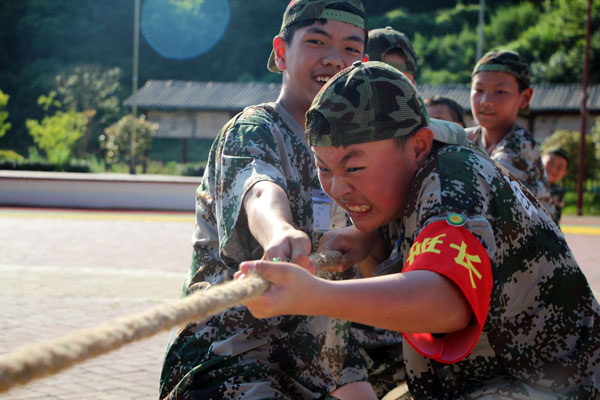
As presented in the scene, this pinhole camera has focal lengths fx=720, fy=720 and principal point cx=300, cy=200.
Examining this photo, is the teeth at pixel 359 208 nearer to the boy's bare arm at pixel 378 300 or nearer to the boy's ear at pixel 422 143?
the boy's ear at pixel 422 143

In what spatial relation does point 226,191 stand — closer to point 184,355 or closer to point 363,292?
point 184,355

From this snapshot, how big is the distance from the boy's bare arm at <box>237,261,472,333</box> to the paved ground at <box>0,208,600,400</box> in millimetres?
2925

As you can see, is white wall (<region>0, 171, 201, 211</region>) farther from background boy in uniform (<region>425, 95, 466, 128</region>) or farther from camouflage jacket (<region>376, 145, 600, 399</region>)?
camouflage jacket (<region>376, 145, 600, 399</region>)

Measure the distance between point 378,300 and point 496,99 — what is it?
9.83 feet

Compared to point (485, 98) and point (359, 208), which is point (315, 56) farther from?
point (485, 98)

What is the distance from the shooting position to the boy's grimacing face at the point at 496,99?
4133mm

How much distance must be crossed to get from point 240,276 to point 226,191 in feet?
2.10

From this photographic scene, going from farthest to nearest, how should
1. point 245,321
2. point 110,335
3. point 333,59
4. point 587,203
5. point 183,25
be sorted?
point 183,25
point 587,203
point 333,59
point 245,321
point 110,335

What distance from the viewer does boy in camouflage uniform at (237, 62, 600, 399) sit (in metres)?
1.58

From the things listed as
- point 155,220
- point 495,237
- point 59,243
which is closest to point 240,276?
point 495,237

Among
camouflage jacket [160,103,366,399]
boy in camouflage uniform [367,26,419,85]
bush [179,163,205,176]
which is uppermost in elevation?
boy in camouflage uniform [367,26,419,85]

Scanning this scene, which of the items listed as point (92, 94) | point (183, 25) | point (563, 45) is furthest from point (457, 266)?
point (183, 25)

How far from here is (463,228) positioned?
150 centimetres

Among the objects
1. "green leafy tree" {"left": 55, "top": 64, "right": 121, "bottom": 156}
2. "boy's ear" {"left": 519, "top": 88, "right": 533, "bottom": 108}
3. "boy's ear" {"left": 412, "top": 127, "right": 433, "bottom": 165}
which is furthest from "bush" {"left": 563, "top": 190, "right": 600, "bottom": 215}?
"green leafy tree" {"left": 55, "top": 64, "right": 121, "bottom": 156}
